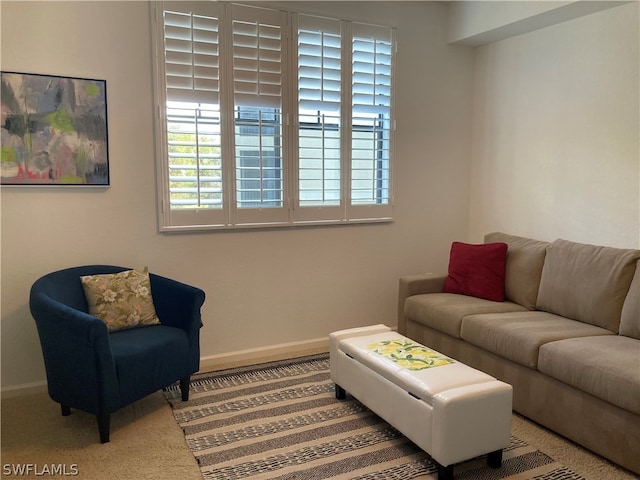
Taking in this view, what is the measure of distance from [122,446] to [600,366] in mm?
2311

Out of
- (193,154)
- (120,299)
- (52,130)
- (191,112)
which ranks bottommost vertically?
(120,299)

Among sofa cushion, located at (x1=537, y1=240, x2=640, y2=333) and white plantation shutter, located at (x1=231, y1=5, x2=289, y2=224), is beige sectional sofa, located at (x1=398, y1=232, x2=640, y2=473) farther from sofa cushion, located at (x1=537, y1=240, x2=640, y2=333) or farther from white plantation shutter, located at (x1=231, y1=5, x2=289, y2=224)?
white plantation shutter, located at (x1=231, y1=5, x2=289, y2=224)

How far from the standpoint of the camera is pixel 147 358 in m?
2.63

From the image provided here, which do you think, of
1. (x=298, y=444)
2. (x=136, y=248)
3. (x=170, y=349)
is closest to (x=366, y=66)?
(x=136, y=248)

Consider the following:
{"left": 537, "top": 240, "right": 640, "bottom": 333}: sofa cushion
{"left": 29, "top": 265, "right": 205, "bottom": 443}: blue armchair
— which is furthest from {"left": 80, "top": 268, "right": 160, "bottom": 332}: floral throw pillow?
{"left": 537, "top": 240, "right": 640, "bottom": 333}: sofa cushion

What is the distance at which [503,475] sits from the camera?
7.52 ft

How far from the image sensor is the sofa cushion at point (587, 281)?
2842 millimetres

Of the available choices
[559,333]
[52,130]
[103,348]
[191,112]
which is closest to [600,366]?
[559,333]

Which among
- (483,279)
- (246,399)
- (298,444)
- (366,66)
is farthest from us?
(366,66)

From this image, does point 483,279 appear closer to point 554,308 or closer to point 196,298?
point 554,308

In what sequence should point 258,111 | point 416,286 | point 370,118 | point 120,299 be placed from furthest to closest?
point 370,118 < point 416,286 < point 258,111 < point 120,299

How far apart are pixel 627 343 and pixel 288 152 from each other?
2.39 meters

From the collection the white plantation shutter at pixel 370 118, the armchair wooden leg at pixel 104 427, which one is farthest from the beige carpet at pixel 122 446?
the white plantation shutter at pixel 370 118

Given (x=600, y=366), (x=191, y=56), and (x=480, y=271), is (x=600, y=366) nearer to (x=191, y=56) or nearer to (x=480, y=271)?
(x=480, y=271)
